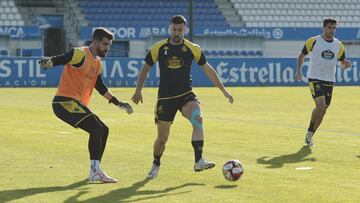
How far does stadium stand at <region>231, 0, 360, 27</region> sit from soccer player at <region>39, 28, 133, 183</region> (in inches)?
1638

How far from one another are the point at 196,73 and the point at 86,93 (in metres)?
28.0

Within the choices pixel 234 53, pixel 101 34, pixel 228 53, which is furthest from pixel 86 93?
pixel 234 53

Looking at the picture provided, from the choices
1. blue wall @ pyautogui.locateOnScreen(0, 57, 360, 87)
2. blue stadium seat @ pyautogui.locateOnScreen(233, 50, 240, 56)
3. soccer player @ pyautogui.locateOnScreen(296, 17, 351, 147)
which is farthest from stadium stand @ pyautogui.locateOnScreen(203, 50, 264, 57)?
soccer player @ pyautogui.locateOnScreen(296, 17, 351, 147)

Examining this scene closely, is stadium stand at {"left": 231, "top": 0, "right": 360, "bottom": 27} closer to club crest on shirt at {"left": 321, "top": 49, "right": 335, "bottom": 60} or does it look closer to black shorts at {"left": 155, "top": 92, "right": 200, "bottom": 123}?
club crest on shirt at {"left": 321, "top": 49, "right": 335, "bottom": 60}

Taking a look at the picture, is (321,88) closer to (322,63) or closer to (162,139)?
(322,63)

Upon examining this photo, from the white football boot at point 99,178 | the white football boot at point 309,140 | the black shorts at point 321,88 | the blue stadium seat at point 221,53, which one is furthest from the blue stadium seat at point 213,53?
the white football boot at point 99,178

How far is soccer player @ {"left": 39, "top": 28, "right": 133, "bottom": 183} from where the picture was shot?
32.2ft

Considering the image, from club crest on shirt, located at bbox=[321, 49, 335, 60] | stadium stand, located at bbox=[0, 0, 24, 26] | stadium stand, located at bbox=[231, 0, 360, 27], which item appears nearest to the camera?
club crest on shirt, located at bbox=[321, 49, 335, 60]

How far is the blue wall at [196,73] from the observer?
35.7 m

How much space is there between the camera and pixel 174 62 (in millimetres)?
10242

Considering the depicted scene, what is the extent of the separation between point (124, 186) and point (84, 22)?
3932 cm

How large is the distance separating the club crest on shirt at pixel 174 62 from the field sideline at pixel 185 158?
1.38 m

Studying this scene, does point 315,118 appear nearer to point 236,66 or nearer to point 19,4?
point 236,66

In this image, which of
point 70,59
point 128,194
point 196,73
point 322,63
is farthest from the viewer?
point 196,73
